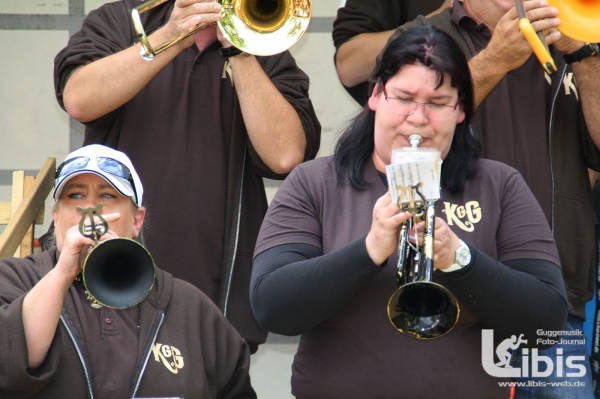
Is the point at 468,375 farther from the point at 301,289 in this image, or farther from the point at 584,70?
the point at 584,70

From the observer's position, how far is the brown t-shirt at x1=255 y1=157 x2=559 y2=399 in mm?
3703

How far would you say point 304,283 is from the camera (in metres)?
3.66

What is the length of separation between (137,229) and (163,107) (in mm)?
668

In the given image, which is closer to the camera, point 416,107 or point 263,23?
point 416,107

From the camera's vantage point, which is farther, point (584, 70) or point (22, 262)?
point (584, 70)

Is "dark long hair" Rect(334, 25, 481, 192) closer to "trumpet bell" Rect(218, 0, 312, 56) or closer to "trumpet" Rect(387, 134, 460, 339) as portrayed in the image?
"trumpet" Rect(387, 134, 460, 339)

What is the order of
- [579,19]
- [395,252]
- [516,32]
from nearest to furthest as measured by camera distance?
[395,252] → [516,32] → [579,19]

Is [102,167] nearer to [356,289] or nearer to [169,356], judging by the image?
[169,356]

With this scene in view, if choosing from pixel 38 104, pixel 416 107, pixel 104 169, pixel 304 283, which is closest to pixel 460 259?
pixel 304 283

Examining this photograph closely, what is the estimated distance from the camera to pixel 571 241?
15.1 ft

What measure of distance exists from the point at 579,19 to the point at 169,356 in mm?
2009

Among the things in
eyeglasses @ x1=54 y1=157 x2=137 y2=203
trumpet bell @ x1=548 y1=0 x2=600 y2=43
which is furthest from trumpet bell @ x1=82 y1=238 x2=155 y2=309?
trumpet bell @ x1=548 y1=0 x2=600 y2=43

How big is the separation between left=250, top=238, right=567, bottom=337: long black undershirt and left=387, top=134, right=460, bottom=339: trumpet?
87mm

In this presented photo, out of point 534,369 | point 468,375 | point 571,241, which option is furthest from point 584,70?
point 468,375
